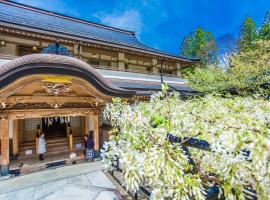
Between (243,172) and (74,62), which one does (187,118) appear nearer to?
(243,172)

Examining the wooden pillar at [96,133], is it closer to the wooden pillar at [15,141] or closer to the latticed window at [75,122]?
the latticed window at [75,122]

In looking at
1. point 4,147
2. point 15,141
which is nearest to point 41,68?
point 4,147

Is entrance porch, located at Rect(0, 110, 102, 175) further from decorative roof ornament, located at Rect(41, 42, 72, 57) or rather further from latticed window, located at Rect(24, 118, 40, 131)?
decorative roof ornament, located at Rect(41, 42, 72, 57)

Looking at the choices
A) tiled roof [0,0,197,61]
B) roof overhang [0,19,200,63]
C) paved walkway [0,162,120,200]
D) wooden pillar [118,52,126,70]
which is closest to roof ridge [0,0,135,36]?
tiled roof [0,0,197,61]

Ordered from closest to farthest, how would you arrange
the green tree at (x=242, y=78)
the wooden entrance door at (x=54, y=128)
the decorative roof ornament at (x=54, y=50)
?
the decorative roof ornament at (x=54, y=50), the wooden entrance door at (x=54, y=128), the green tree at (x=242, y=78)

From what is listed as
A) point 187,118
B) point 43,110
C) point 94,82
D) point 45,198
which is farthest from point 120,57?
point 187,118

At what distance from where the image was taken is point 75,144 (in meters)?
11.7

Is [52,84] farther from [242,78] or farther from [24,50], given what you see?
[242,78]

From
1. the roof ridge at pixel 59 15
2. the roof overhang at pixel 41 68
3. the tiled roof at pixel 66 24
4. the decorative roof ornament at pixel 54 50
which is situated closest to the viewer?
the roof overhang at pixel 41 68

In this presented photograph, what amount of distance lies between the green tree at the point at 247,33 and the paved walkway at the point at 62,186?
2977 centimetres

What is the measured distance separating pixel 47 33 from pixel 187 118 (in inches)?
371

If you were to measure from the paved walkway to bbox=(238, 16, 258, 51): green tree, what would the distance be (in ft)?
97.7

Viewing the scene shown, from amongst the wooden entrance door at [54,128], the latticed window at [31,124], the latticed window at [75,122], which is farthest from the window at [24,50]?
the latticed window at [75,122]

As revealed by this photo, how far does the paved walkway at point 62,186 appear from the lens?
18.7 ft
